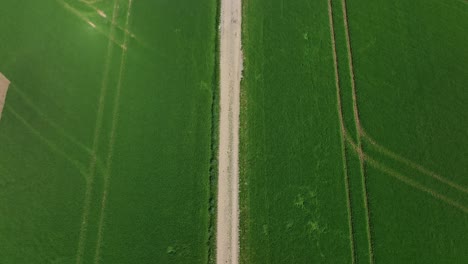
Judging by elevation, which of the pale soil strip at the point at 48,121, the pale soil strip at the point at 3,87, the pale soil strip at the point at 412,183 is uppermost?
the pale soil strip at the point at 3,87

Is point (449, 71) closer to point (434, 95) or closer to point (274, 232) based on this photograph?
point (434, 95)

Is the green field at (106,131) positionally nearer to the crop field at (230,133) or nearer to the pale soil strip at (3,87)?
the crop field at (230,133)

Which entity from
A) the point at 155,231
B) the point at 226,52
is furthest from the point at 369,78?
the point at 155,231

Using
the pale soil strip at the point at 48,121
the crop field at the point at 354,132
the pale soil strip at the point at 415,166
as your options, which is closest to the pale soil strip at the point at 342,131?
the crop field at the point at 354,132

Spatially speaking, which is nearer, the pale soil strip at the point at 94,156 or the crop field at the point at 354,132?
the pale soil strip at the point at 94,156

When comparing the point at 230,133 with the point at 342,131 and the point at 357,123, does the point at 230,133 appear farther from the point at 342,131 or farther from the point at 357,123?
the point at 357,123

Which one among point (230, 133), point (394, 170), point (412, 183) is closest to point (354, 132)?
point (394, 170)
